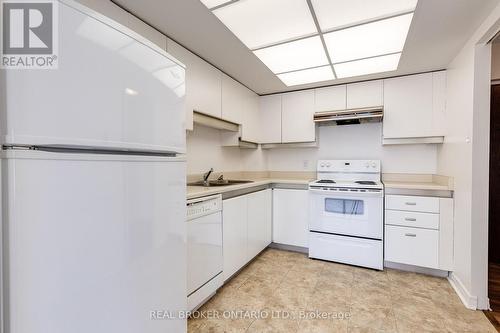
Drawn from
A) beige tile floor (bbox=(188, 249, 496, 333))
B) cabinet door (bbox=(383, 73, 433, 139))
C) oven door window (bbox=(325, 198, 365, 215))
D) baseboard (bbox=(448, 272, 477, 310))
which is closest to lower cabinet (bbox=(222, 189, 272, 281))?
beige tile floor (bbox=(188, 249, 496, 333))

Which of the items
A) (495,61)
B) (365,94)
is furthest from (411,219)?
(495,61)

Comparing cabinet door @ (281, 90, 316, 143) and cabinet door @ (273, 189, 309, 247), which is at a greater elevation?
cabinet door @ (281, 90, 316, 143)

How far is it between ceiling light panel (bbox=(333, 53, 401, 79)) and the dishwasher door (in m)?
1.97

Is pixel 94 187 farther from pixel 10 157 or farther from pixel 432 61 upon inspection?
pixel 432 61

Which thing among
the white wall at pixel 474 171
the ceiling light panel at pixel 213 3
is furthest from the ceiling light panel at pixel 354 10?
the white wall at pixel 474 171

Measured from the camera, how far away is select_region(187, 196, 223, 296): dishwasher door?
1.68 metres

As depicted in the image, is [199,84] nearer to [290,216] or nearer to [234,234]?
[234,234]

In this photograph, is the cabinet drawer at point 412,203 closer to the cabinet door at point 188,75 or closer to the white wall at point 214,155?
the white wall at point 214,155

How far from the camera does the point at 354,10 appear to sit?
158cm

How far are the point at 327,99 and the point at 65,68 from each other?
2986mm

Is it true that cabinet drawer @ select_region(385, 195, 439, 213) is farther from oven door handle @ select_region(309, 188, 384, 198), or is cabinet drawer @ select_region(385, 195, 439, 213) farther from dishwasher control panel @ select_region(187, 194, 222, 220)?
dishwasher control panel @ select_region(187, 194, 222, 220)

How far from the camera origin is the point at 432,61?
2.38 metres

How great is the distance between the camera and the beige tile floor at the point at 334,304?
165 cm

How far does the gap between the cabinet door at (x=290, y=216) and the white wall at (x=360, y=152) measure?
673 millimetres
